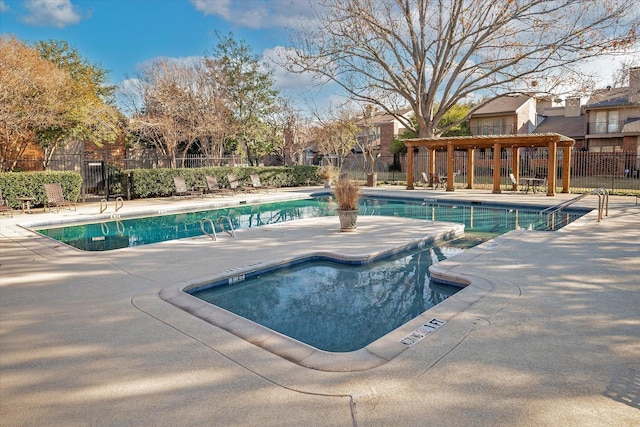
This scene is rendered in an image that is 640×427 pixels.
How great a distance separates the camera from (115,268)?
241 inches

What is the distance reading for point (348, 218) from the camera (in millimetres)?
8969

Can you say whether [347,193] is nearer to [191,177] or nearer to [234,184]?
[234,184]

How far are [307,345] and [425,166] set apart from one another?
23.2 meters

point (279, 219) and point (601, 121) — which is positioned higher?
point (601, 121)

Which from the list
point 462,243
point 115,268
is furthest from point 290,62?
point 115,268

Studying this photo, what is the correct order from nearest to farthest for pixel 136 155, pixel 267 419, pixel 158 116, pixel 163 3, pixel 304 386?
pixel 267 419 < pixel 304 386 < pixel 163 3 < pixel 158 116 < pixel 136 155

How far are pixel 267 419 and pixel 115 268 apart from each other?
4498 millimetres

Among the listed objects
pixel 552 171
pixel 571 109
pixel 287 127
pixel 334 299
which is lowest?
pixel 334 299

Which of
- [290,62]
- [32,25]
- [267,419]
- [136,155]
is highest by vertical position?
[32,25]

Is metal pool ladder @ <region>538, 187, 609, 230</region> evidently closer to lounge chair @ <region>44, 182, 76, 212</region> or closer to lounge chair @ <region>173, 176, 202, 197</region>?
lounge chair @ <region>173, 176, 202, 197</region>

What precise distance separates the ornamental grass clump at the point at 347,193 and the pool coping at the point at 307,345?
10.7ft

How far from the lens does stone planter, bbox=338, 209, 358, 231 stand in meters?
8.94

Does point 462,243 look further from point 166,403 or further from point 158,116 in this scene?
point 158,116

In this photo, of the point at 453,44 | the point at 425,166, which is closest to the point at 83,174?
the point at 453,44
